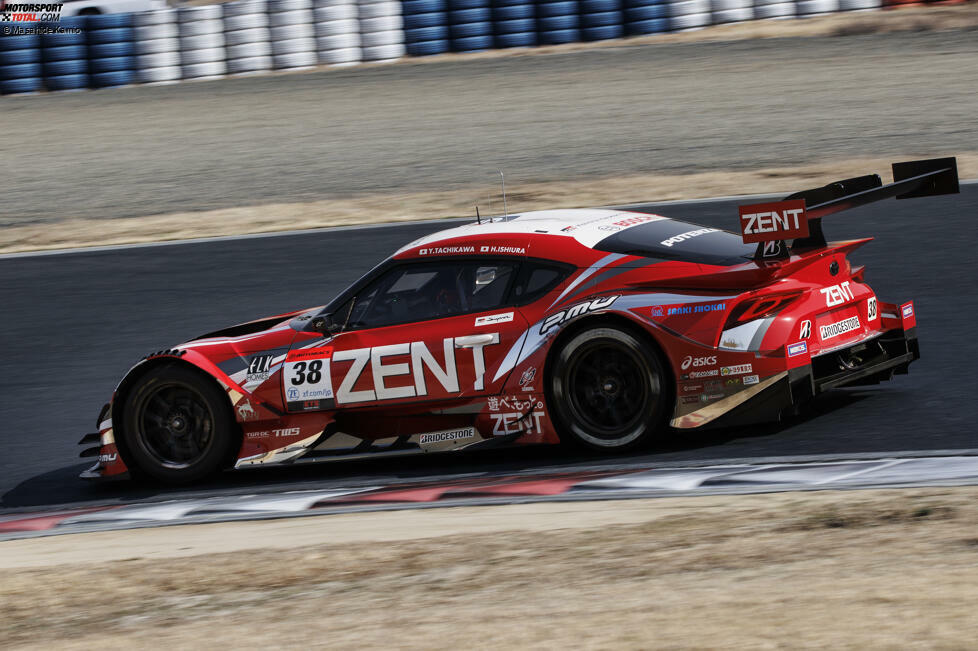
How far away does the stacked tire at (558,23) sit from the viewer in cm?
2752

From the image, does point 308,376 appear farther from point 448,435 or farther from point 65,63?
point 65,63

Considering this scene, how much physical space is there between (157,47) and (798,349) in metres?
22.6

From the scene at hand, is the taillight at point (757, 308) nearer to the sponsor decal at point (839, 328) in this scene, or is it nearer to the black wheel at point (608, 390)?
the sponsor decal at point (839, 328)

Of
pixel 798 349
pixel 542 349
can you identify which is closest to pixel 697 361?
pixel 798 349

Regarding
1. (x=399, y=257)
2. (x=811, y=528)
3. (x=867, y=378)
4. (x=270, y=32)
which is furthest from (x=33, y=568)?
(x=270, y=32)

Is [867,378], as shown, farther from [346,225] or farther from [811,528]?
[346,225]

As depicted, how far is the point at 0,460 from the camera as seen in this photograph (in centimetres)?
884

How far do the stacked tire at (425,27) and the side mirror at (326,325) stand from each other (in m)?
20.5

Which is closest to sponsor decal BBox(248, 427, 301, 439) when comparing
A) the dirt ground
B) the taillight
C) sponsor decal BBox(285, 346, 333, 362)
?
sponsor decal BBox(285, 346, 333, 362)

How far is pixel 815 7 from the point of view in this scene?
27.4 meters

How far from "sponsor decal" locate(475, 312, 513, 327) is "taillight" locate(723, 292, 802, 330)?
1.14 meters

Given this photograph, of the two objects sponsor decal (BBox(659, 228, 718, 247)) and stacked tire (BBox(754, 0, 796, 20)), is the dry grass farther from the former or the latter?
stacked tire (BBox(754, 0, 796, 20))

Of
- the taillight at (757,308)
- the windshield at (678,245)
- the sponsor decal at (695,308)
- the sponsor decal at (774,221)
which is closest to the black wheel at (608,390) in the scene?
the sponsor decal at (695,308)

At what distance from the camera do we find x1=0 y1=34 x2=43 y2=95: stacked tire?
27.2m
